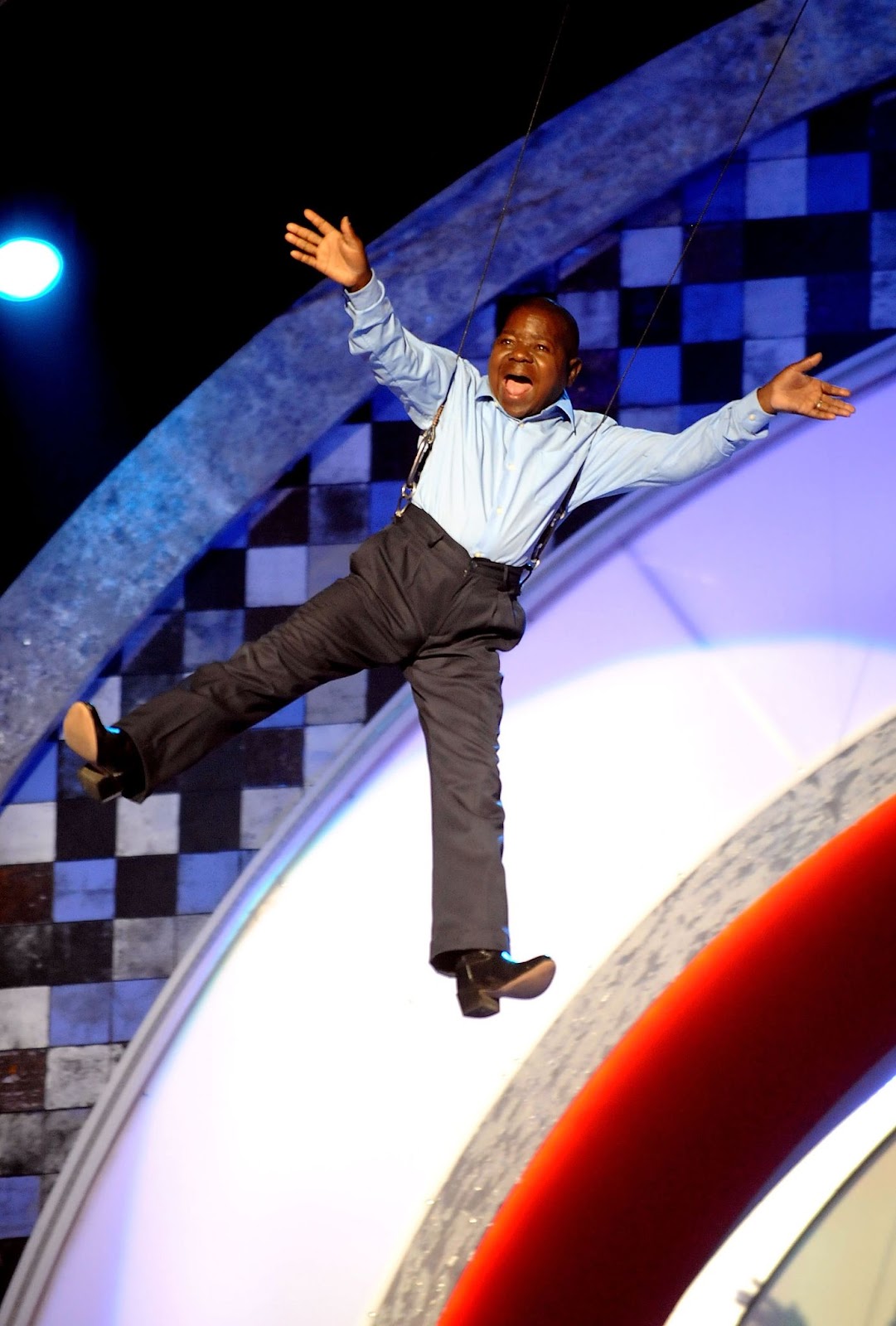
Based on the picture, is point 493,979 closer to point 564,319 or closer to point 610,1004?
point 610,1004

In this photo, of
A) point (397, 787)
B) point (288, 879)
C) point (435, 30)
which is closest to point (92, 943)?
point (288, 879)

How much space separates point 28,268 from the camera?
3.31m

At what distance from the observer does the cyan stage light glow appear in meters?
3.29

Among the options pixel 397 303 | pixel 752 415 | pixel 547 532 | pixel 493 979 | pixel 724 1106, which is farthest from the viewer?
pixel 397 303

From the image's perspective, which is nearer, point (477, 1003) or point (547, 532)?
point (477, 1003)

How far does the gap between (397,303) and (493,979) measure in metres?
1.66

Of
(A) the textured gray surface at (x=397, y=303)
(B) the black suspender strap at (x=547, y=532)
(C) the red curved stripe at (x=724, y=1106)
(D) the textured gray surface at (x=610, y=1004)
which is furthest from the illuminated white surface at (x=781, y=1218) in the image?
(A) the textured gray surface at (x=397, y=303)

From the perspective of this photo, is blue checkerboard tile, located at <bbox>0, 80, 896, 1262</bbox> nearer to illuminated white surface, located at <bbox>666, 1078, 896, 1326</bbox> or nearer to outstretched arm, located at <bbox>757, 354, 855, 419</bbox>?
outstretched arm, located at <bbox>757, 354, 855, 419</bbox>

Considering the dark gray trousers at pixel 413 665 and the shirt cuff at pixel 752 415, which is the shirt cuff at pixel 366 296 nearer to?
the dark gray trousers at pixel 413 665

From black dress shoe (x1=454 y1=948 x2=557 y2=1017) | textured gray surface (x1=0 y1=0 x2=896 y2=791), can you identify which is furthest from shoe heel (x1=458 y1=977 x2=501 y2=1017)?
textured gray surface (x1=0 y1=0 x2=896 y2=791)

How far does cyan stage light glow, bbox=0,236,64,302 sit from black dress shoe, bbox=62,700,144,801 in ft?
4.58

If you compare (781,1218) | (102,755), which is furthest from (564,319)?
(781,1218)

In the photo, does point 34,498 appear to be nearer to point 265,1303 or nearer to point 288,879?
point 288,879

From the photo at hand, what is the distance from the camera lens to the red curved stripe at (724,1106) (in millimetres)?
2590
